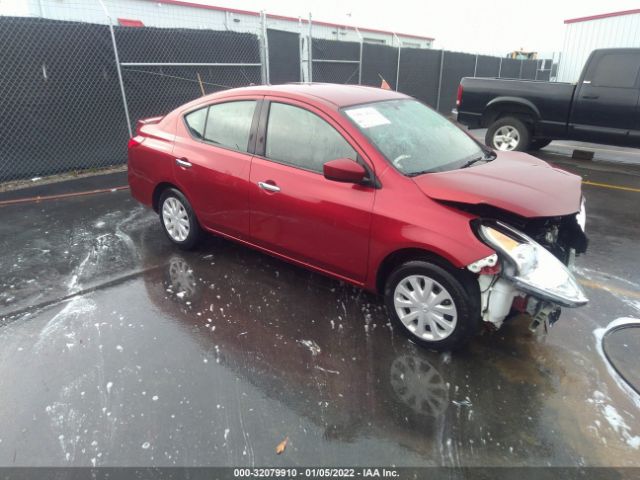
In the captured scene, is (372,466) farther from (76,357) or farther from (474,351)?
(76,357)

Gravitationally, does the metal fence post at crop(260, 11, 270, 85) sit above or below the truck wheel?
above

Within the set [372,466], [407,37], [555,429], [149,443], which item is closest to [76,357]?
[149,443]

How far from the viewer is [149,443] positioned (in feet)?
7.91

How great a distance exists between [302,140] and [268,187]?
47 centimetres

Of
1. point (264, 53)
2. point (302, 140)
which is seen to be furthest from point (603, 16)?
point (302, 140)

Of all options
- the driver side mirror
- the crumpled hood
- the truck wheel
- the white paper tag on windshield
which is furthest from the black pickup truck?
the driver side mirror

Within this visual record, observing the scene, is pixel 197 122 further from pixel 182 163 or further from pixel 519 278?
pixel 519 278

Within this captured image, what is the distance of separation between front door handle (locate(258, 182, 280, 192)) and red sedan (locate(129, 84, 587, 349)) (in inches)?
0.4

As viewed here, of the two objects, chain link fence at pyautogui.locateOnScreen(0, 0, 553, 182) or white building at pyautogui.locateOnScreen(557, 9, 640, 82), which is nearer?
chain link fence at pyautogui.locateOnScreen(0, 0, 553, 182)

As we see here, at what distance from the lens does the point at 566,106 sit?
8414mm

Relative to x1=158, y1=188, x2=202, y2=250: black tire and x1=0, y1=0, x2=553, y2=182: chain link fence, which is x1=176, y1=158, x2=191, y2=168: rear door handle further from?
x1=0, y1=0, x2=553, y2=182: chain link fence

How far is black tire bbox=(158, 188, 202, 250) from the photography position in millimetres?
4397

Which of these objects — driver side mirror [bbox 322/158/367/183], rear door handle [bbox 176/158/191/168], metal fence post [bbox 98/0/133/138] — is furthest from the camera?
metal fence post [bbox 98/0/133/138]

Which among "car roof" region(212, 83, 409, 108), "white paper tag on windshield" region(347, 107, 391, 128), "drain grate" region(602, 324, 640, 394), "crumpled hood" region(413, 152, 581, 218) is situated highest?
"car roof" region(212, 83, 409, 108)
